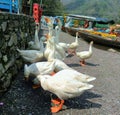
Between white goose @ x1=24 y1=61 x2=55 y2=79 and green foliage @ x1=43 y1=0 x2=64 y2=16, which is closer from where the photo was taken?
white goose @ x1=24 y1=61 x2=55 y2=79

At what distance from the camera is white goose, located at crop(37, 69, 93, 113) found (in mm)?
4738

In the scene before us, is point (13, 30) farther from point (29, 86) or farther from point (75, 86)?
point (75, 86)

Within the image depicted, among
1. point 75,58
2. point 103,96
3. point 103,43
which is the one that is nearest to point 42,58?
point 103,96

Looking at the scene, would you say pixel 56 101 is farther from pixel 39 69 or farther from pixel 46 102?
pixel 39 69

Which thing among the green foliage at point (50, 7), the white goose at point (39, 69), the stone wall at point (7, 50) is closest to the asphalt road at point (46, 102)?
the stone wall at point (7, 50)

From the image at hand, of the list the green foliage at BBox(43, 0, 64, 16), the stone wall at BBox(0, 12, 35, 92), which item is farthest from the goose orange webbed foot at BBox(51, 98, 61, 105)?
the green foliage at BBox(43, 0, 64, 16)

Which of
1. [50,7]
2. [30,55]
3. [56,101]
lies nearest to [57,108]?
[56,101]

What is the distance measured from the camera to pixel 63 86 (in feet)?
15.5

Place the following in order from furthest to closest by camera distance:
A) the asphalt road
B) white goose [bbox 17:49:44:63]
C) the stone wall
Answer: white goose [bbox 17:49:44:63], the stone wall, the asphalt road

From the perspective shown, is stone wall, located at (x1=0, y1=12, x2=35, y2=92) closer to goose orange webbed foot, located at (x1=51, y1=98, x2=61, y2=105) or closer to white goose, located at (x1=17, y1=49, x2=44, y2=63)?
white goose, located at (x1=17, y1=49, x2=44, y2=63)

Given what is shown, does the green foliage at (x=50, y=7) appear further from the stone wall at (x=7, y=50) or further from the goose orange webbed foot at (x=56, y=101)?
the goose orange webbed foot at (x=56, y=101)

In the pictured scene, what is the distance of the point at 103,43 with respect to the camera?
1903 centimetres

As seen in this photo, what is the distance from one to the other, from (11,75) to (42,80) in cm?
130

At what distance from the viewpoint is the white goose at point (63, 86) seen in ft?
15.5
